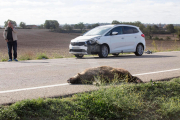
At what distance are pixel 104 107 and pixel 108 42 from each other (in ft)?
34.5

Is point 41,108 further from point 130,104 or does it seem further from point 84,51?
point 84,51

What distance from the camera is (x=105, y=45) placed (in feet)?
47.6

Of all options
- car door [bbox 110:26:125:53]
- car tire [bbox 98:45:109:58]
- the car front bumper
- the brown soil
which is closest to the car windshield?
car door [bbox 110:26:125:53]

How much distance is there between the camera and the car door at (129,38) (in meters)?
15.7

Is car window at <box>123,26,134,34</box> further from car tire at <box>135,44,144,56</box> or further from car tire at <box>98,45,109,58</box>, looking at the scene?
car tire at <box>98,45,109,58</box>

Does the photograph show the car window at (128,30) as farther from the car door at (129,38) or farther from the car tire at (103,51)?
the car tire at (103,51)

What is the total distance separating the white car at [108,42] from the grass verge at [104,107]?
892 cm

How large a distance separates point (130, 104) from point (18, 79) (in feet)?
12.6

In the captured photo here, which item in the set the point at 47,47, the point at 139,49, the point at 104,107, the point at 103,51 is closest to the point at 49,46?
the point at 47,47

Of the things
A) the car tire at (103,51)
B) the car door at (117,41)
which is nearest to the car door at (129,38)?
the car door at (117,41)

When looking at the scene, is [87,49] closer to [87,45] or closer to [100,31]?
[87,45]

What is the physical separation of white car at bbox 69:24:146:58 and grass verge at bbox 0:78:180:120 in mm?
8924

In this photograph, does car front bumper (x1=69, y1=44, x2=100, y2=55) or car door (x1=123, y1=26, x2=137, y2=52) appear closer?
car front bumper (x1=69, y1=44, x2=100, y2=55)

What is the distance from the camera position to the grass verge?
3.97 m
